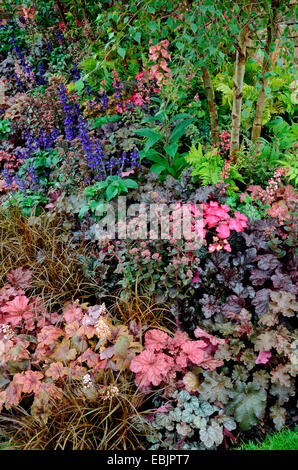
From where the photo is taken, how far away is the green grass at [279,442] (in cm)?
197

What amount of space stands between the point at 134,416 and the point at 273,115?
325 cm

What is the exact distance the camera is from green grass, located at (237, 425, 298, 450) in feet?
6.47

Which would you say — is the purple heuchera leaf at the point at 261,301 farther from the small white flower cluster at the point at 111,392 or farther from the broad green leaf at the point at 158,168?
the broad green leaf at the point at 158,168

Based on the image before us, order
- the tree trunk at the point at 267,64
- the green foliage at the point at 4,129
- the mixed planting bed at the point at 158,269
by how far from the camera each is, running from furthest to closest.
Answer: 1. the green foliage at the point at 4,129
2. the tree trunk at the point at 267,64
3. the mixed planting bed at the point at 158,269

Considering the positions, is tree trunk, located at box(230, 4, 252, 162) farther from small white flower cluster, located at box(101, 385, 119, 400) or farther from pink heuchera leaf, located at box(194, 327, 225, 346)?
small white flower cluster, located at box(101, 385, 119, 400)

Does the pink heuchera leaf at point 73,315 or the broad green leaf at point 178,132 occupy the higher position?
the broad green leaf at point 178,132

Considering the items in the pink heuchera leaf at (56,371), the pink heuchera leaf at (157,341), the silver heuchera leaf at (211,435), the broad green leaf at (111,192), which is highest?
the broad green leaf at (111,192)

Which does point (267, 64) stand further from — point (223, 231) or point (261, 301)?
point (261, 301)

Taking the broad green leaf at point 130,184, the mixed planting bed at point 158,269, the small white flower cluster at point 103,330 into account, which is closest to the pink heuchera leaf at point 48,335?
the mixed planting bed at point 158,269

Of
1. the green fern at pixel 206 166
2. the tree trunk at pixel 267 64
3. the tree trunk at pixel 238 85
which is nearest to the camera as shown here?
the tree trunk at pixel 267 64

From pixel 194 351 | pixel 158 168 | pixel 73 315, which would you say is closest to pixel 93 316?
pixel 73 315

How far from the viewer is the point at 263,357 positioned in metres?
2.13

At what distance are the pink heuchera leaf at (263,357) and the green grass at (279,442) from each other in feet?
1.27

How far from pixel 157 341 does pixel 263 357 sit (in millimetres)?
633
